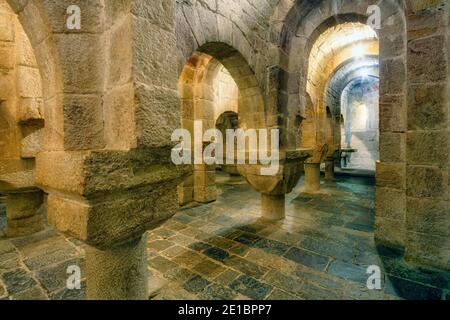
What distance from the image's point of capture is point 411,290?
6.89 ft

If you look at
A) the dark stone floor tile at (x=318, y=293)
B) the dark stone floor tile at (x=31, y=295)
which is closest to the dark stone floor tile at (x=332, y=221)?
the dark stone floor tile at (x=318, y=293)

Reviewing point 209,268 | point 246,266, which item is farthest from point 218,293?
point 246,266

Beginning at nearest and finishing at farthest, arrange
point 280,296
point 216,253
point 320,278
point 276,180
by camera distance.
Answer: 1. point 280,296
2. point 320,278
3. point 216,253
4. point 276,180

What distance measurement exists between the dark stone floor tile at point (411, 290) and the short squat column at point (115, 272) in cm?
224

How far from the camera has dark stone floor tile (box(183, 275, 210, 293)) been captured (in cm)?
215

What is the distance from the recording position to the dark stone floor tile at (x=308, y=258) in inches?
99.8

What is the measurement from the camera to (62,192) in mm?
1302

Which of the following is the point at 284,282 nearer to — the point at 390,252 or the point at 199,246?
the point at 199,246

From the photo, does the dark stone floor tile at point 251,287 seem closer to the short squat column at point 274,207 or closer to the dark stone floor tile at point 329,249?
the dark stone floor tile at point 329,249

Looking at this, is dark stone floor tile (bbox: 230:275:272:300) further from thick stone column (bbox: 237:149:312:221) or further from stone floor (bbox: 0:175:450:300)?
thick stone column (bbox: 237:149:312:221)

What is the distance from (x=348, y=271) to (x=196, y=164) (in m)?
4.01

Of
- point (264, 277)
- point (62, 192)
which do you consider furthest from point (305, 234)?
point (62, 192)

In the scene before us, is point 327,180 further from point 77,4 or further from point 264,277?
point 77,4

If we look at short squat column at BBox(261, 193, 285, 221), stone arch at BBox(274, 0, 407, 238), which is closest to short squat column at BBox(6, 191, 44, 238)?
short squat column at BBox(261, 193, 285, 221)
